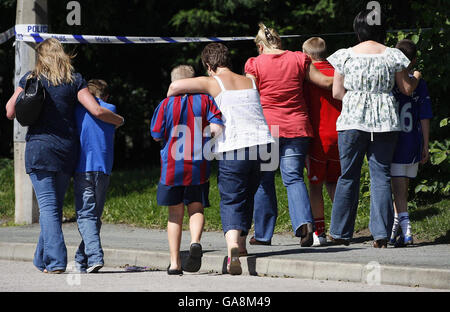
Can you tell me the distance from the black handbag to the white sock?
3.26 m

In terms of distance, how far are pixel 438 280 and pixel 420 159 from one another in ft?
6.78

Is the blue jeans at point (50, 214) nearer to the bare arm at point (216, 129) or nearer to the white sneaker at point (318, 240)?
the bare arm at point (216, 129)

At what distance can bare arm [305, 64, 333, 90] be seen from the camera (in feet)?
26.6

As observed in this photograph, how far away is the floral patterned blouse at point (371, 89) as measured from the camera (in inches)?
307

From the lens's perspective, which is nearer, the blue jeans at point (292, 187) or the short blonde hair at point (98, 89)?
the blue jeans at point (292, 187)

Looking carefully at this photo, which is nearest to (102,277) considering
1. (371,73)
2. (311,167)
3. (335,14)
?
(311,167)

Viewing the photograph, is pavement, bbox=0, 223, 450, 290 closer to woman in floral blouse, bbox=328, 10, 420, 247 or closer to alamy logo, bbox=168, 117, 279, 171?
woman in floral blouse, bbox=328, 10, 420, 247

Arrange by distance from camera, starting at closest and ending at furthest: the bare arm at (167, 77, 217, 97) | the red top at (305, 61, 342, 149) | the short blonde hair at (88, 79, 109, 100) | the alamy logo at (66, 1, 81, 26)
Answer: the bare arm at (167, 77, 217, 97), the short blonde hair at (88, 79, 109, 100), the red top at (305, 61, 342, 149), the alamy logo at (66, 1, 81, 26)

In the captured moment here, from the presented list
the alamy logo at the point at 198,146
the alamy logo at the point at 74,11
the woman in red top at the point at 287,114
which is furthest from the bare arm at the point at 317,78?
the alamy logo at the point at 74,11

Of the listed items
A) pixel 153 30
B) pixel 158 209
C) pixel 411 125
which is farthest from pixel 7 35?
pixel 153 30

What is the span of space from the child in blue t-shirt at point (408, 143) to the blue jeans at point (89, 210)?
2.56 metres

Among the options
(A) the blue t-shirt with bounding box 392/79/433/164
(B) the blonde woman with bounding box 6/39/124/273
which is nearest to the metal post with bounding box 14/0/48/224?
(B) the blonde woman with bounding box 6/39/124/273

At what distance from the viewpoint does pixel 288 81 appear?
26.2 ft

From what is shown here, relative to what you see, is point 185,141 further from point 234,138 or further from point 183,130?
point 234,138
